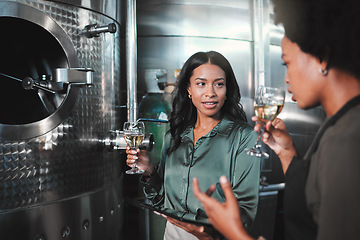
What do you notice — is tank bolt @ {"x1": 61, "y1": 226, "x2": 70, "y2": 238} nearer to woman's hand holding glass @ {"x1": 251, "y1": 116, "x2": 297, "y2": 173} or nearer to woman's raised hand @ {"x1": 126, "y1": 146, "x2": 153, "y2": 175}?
woman's raised hand @ {"x1": 126, "y1": 146, "x2": 153, "y2": 175}

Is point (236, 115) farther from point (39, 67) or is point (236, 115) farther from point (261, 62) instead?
point (261, 62)

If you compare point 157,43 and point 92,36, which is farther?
point 157,43

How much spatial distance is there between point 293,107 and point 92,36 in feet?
7.74

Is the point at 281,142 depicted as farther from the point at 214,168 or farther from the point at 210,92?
the point at 210,92

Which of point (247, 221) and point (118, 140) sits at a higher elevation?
point (118, 140)

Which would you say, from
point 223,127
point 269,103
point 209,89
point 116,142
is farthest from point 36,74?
point 269,103

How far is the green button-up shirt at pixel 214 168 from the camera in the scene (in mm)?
1826

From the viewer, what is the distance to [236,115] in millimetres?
2197

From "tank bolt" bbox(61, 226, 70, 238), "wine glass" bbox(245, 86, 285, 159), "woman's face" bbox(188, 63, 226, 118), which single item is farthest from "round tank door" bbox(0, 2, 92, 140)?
"wine glass" bbox(245, 86, 285, 159)

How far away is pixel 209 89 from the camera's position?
2.06 m

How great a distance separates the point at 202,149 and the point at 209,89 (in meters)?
0.35

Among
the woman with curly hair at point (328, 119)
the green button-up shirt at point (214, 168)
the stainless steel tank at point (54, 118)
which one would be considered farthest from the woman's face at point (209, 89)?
the woman with curly hair at point (328, 119)

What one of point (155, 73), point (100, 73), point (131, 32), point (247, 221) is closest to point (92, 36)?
point (100, 73)

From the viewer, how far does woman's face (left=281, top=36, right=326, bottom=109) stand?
3.21 feet
